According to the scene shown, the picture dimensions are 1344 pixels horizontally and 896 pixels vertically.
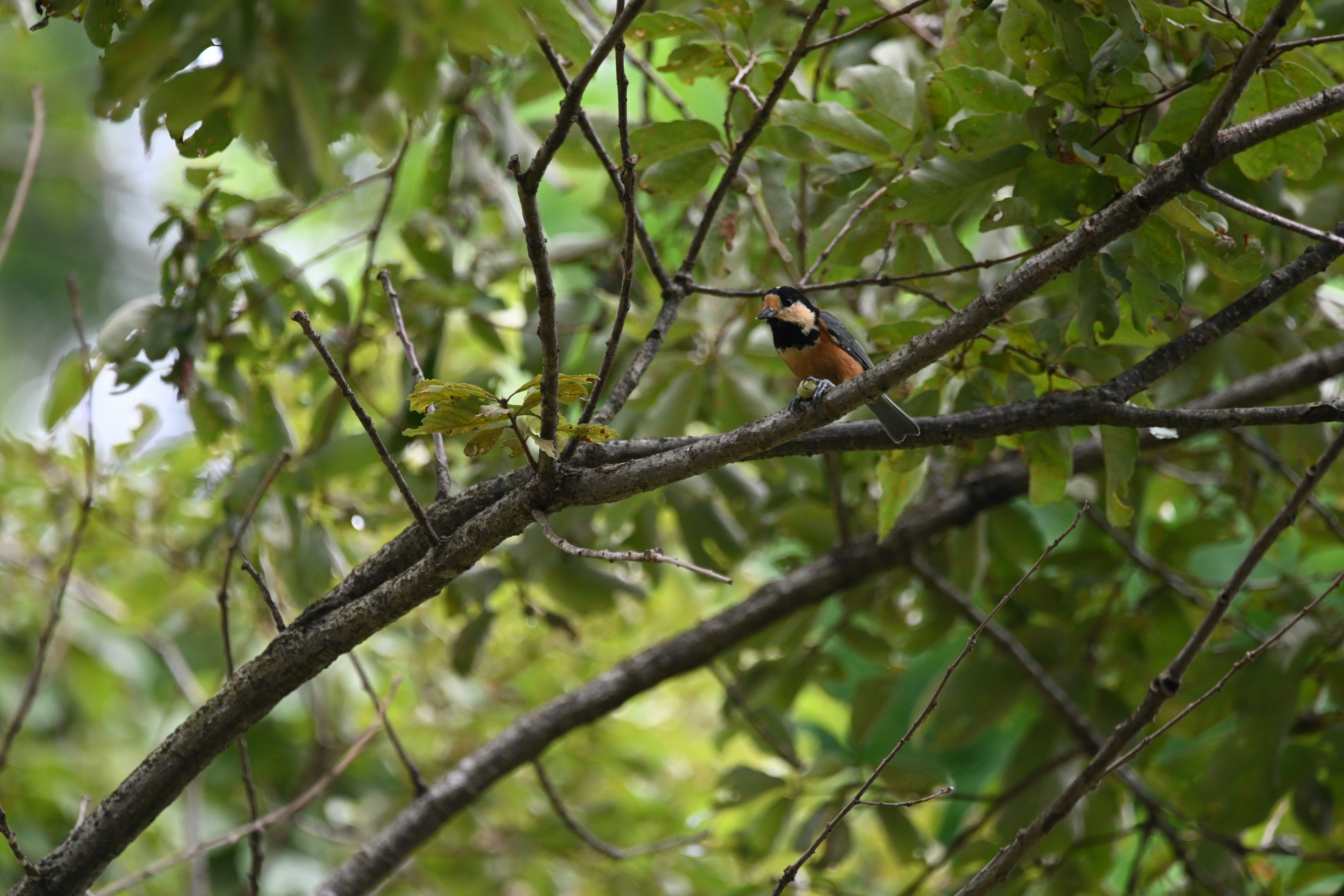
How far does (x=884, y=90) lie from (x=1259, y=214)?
88cm

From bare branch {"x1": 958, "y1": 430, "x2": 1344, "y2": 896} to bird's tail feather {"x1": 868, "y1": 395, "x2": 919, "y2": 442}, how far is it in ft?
2.21

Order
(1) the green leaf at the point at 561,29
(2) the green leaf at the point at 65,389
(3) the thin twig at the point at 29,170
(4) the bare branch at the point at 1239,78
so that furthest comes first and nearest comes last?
1. (2) the green leaf at the point at 65,389
2. (3) the thin twig at the point at 29,170
3. (4) the bare branch at the point at 1239,78
4. (1) the green leaf at the point at 561,29

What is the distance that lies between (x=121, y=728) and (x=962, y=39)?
16.1 ft

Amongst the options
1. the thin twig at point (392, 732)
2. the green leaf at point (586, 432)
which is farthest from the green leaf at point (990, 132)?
the thin twig at point (392, 732)

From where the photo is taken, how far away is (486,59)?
94cm

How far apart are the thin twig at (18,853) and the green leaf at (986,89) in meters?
1.94

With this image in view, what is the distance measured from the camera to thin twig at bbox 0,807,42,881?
1574 millimetres

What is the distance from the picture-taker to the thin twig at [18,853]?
1.57 meters

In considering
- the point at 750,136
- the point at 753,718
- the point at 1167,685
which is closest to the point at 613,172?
the point at 750,136

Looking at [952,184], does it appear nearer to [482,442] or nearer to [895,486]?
[895,486]

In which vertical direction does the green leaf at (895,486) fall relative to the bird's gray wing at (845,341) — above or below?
below

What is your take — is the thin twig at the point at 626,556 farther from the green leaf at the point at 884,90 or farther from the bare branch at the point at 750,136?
the green leaf at the point at 884,90

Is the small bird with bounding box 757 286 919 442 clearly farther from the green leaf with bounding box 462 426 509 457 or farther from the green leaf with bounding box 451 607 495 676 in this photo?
the green leaf with bounding box 462 426 509 457

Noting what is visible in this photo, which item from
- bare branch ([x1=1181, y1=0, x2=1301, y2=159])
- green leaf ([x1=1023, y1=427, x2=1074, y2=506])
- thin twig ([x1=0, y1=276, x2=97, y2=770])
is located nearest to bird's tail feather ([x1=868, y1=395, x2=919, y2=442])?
green leaf ([x1=1023, y1=427, x2=1074, y2=506])
